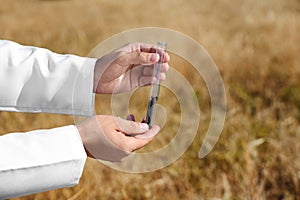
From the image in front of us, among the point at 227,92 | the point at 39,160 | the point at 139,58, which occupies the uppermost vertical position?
the point at 139,58

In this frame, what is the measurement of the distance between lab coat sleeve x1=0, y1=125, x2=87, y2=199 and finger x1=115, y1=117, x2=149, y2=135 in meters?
0.08

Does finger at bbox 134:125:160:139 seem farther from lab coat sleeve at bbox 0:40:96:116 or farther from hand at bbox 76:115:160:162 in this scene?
lab coat sleeve at bbox 0:40:96:116

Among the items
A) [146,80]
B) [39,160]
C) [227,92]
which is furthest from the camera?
[227,92]

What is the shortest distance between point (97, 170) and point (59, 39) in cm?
173

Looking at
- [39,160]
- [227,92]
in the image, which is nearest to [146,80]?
[39,160]

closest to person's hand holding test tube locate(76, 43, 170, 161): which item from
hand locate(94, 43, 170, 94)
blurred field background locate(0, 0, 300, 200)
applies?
hand locate(94, 43, 170, 94)

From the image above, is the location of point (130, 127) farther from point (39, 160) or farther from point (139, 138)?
point (39, 160)

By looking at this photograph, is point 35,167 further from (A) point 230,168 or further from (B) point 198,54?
(B) point 198,54

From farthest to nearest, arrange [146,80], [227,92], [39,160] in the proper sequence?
[227,92]
[146,80]
[39,160]

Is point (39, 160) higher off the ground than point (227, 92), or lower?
higher

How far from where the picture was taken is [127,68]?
1.21m

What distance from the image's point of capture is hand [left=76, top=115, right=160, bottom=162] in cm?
108

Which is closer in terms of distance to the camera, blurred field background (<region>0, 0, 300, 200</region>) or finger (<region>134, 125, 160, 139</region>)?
finger (<region>134, 125, 160, 139</region>)

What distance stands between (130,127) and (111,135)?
1.5 inches
